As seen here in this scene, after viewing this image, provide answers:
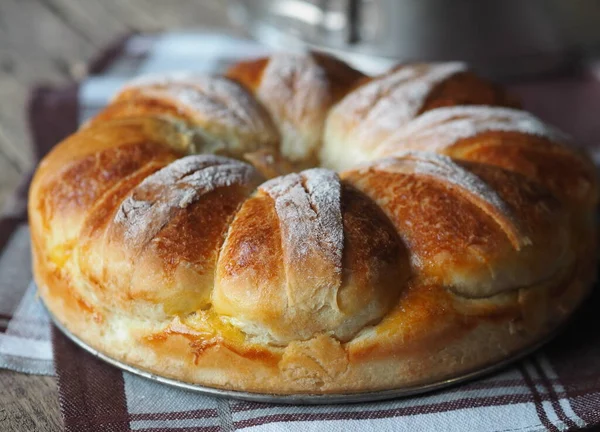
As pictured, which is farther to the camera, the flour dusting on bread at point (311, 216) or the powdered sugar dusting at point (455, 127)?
the powdered sugar dusting at point (455, 127)

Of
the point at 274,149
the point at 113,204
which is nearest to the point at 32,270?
the point at 113,204

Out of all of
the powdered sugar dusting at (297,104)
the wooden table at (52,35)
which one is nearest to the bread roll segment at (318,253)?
the powdered sugar dusting at (297,104)

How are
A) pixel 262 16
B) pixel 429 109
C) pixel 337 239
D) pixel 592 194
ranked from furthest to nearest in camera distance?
pixel 262 16 < pixel 429 109 < pixel 592 194 < pixel 337 239

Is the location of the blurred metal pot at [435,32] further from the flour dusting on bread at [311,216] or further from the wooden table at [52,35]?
the flour dusting on bread at [311,216]

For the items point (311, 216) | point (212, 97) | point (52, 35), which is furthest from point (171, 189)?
point (52, 35)

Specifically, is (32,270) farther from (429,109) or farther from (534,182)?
(534,182)

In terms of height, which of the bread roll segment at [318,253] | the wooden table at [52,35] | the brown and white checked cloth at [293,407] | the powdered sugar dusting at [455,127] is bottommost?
the wooden table at [52,35]

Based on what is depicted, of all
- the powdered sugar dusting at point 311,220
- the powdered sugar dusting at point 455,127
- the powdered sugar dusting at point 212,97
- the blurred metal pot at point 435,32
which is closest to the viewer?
the powdered sugar dusting at point 311,220

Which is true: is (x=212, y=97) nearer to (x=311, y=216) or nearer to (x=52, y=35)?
(x=311, y=216)
